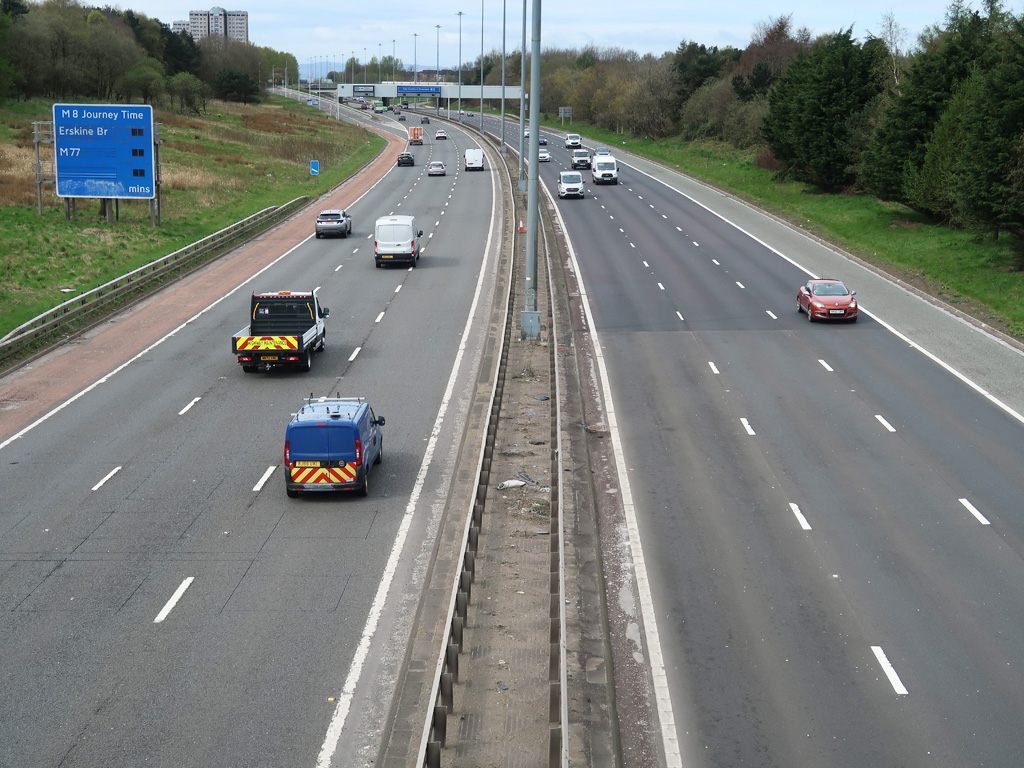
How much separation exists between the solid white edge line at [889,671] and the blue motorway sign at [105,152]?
4482 centimetres

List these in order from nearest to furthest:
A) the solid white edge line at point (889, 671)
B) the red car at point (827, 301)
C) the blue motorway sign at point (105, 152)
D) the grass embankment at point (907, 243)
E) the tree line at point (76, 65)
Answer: the solid white edge line at point (889, 671)
the red car at point (827, 301)
the grass embankment at point (907, 243)
the blue motorway sign at point (105, 152)
the tree line at point (76, 65)

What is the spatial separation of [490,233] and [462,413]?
3205 cm

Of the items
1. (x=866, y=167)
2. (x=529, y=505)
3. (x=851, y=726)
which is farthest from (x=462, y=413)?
(x=866, y=167)

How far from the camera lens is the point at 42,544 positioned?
57.7 feet

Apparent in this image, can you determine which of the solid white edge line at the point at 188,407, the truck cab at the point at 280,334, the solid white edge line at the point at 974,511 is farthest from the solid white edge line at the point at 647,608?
the solid white edge line at the point at 188,407

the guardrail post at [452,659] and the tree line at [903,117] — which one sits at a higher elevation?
the tree line at [903,117]

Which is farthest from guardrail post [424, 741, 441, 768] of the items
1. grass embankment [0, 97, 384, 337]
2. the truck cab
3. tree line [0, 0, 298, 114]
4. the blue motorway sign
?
tree line [0, 0, 298, 114]

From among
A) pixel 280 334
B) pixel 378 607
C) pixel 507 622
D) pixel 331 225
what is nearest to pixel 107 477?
pixel 378 607

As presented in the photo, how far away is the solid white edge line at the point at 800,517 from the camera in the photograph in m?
18.6

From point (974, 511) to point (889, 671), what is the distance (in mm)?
7044

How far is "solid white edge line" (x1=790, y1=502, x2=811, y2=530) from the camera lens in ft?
60.9

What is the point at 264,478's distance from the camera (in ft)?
69.0

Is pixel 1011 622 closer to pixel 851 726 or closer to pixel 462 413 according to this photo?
pixel 851 726

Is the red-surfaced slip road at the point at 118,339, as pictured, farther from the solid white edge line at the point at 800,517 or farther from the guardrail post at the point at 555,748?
the guardrail post at the point at 555,748
